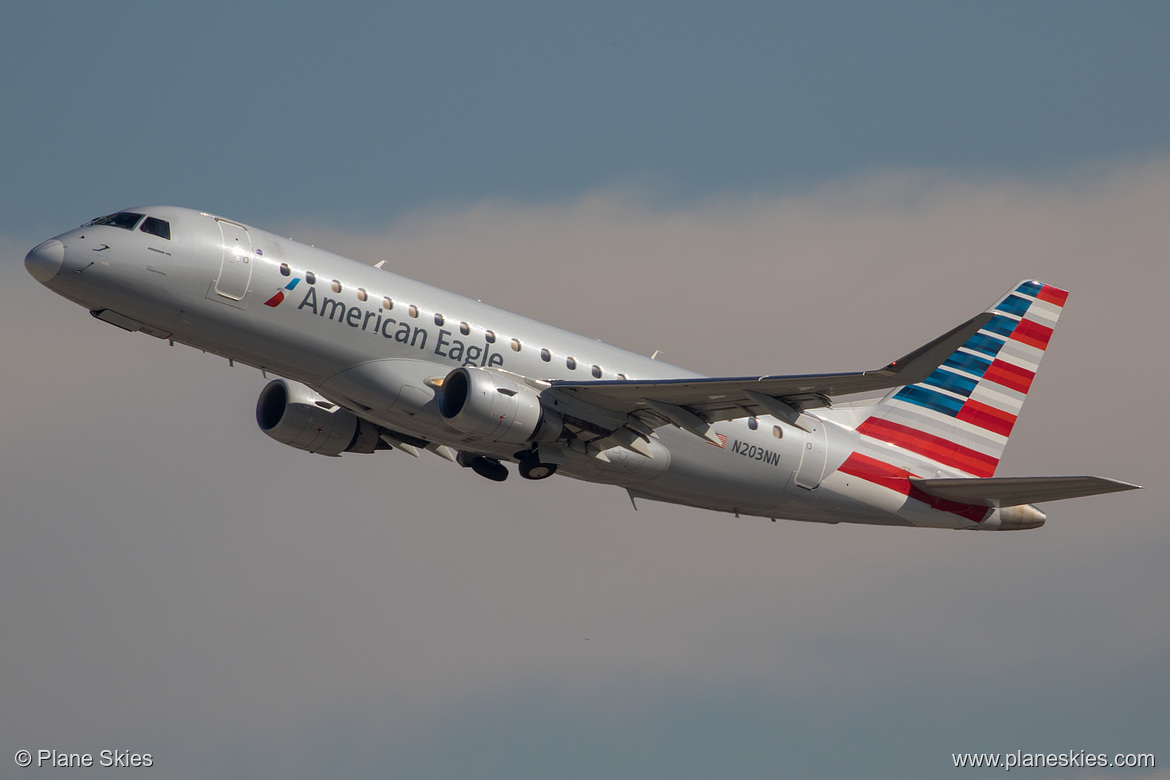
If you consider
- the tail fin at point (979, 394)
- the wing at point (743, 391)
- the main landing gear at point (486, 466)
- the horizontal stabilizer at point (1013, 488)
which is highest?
the tail fin at point (979, 394)

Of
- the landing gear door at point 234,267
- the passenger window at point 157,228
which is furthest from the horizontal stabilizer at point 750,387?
the passenger window at point 157,228

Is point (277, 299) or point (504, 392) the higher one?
point (277, 299)

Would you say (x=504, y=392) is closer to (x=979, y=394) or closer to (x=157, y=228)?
(x=157, y=228)

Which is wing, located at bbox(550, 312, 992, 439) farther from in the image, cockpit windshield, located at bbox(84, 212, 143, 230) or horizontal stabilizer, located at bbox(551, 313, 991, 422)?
cockpit windshield, located at bbox(84, 212, 143, 230)

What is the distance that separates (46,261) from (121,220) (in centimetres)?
222

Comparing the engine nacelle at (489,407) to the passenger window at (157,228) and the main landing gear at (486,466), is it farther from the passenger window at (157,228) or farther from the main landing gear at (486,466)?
the passenger window at (157,228)

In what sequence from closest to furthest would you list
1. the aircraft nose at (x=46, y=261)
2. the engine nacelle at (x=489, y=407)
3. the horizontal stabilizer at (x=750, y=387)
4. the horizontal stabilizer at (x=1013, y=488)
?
the horizontal stabilizer at (x=750, y=387), the aircraft nose at (x=46, y=261), the engine nacelle at (x=489, y=407), the horizontal stabilizer at (x=1013, y=488)

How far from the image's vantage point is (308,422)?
41.6m

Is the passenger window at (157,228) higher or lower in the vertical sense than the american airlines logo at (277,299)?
higher

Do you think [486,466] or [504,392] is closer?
[504,392]

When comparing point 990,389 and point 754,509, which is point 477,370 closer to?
point 754,509

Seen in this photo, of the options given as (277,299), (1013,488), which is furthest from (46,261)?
(1013,488)

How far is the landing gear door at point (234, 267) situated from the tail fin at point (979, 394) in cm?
2025

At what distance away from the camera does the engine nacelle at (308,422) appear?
136ft
